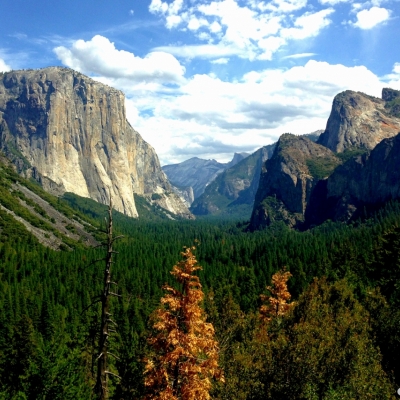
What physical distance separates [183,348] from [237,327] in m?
25.3

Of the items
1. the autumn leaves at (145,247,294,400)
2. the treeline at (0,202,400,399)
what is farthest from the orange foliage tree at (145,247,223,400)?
the treeline at (0,202,400,399)

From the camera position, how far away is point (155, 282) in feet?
423

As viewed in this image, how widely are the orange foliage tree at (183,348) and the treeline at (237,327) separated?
4.88m

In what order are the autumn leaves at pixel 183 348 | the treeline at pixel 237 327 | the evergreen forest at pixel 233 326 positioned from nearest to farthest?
the autumn leaves at pixel 183 348 < the evergreen forest at pixel 233 326 < the treeline at pixel 237 327

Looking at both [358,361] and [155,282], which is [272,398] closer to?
[358,361]

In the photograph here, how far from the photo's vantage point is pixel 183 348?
23016mm

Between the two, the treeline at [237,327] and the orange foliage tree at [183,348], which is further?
the treeline at [237,327]

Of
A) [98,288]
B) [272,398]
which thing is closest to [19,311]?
[98,288]

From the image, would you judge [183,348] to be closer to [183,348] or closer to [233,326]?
[183,348]

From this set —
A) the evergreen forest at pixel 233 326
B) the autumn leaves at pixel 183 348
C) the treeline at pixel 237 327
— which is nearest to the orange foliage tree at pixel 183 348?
the autumn leaves at pixel 183 348

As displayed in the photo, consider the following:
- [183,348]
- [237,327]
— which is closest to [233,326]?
[237,327]

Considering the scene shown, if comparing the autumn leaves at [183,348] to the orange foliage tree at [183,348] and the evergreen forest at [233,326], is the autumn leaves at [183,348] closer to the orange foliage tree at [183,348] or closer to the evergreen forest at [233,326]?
the orange foliage tree at [183,348]

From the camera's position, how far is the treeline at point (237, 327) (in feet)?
97.8

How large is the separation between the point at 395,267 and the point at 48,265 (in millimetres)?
104868
